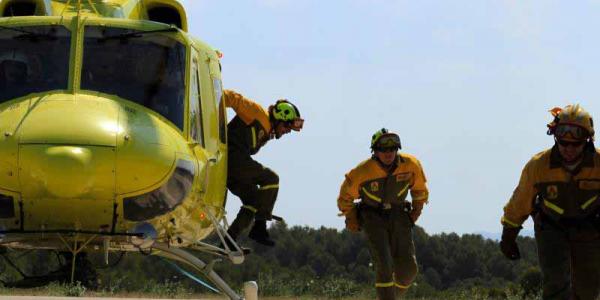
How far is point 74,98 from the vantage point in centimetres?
1125

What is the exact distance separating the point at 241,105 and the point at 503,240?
168 inches

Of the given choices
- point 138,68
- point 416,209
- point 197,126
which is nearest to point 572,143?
point 416,209

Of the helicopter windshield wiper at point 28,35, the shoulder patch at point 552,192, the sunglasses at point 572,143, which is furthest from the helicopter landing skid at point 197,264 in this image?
the sunglasses at point 572,143

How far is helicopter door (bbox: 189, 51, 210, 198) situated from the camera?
1194 cm

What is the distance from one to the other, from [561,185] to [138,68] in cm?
394

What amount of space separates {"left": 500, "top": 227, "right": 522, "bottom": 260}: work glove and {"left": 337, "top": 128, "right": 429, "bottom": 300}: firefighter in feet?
7.56

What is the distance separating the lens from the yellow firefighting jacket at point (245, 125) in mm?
14445

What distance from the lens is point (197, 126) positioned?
486 inches

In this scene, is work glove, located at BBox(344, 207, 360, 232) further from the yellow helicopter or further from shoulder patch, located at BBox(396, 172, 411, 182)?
the yellow helicopter

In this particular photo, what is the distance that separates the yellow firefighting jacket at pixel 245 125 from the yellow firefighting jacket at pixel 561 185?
14.1 ft

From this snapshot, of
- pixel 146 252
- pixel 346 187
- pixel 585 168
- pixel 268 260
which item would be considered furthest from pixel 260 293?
pixel 585 168

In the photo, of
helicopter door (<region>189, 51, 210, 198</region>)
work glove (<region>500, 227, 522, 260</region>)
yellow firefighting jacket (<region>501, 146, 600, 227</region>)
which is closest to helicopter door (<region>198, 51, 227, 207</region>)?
helicopter door (<region>189, 51, 210, 198</region>)

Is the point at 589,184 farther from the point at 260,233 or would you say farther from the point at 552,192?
the point at 260,233

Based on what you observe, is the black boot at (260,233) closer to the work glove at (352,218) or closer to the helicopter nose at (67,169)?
the work glove at (352,218)
